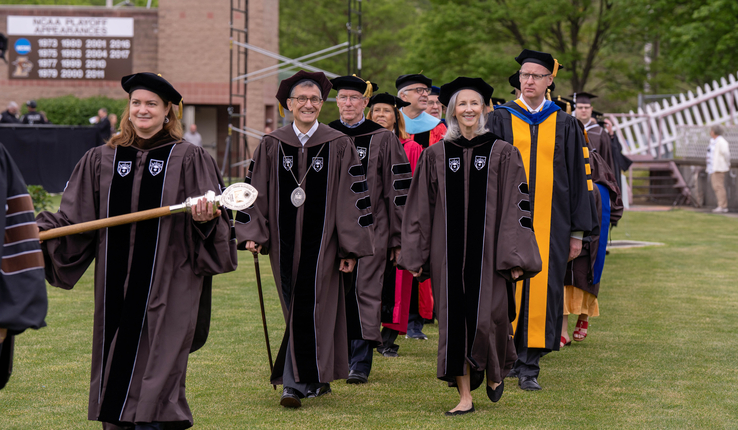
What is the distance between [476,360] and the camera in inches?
215

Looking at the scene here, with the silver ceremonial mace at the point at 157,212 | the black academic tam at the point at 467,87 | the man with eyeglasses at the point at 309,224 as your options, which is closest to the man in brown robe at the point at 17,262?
the silver ceremonial mace at the point at 157,212

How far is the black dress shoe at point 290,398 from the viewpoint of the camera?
5.64m

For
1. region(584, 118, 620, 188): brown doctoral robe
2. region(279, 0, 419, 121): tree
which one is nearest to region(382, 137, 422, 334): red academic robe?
region(584, 118, 620, 188): brown doctoral robe

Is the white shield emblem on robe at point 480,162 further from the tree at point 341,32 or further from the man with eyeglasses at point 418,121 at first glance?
the tree at point 341,32

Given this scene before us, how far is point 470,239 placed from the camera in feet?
18.2

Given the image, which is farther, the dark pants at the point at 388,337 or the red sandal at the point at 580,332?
the red sandal at the point at 580,332

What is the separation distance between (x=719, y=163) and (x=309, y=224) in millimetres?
18405

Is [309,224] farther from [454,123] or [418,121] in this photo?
[418,121]

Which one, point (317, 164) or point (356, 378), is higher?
point (317, 164)

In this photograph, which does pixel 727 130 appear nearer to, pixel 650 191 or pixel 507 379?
pixel 650 191

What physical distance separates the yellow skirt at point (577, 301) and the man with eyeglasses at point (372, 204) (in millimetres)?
1892

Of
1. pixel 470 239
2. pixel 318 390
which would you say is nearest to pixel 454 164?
pixel 470 239

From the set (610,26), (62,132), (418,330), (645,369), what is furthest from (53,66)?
(645,369)

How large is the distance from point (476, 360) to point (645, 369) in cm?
199
